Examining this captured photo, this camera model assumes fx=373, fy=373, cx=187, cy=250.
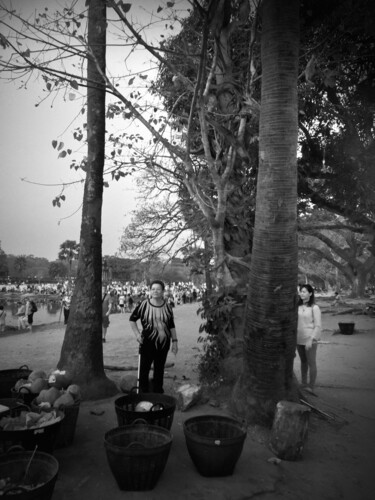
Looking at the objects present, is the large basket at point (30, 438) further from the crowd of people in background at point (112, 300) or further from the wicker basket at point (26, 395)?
the crowd of people in background at point (112, 300)

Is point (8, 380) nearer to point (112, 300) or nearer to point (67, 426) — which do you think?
point (67, 426)

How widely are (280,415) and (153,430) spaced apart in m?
1.41

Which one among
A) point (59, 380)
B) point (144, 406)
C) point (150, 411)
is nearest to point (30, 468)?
point (150, 411)

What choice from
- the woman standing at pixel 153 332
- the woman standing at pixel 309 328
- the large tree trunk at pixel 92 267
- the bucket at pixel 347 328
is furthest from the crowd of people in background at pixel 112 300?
the bucket at pixel 347 328

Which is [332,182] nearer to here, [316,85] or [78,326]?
[316,85]

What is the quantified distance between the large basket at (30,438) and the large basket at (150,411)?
801mm

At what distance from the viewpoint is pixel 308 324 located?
6238mm

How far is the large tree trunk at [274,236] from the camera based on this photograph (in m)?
4.62

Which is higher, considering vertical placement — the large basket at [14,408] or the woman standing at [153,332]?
the woman standing at [153,332]

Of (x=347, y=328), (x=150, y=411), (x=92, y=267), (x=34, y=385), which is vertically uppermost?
(x=92, y=267)

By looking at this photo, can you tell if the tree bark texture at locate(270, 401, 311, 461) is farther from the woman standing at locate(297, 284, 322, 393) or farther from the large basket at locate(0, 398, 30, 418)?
the large basket at locate(0, 398, 30, 418)

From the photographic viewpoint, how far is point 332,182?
35.8 feet

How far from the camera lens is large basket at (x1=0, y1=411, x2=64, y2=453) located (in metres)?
3.20

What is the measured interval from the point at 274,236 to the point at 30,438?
3438 mm
